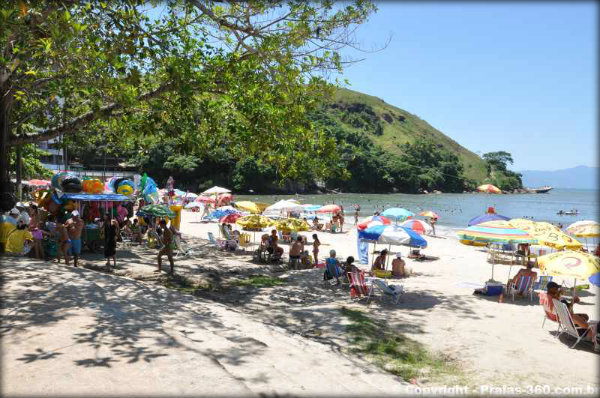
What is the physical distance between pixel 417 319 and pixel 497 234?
353 centimetres

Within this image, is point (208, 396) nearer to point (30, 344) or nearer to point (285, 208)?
point (30, 344)

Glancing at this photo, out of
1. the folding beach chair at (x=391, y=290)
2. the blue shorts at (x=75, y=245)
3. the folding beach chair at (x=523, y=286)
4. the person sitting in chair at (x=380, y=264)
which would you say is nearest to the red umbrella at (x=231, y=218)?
the person sitting in chair at (x=380, y=264)

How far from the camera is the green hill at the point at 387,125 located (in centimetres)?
15325

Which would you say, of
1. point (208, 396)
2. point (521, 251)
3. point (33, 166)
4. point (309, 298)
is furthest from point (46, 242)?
point (33, 166)

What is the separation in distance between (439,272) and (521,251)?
16.8 ft

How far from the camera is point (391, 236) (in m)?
12.3

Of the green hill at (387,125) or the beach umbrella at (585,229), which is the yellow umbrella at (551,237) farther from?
the green hill at (387,125)

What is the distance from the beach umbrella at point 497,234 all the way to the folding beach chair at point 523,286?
951mm

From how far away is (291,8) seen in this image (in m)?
10.7

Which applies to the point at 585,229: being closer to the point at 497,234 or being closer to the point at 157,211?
the point at 497,234

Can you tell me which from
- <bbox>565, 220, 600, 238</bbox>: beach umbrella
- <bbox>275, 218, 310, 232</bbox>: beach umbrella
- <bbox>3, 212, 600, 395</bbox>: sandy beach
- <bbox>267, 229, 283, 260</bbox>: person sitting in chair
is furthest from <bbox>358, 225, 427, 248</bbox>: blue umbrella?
<bbox>565, 220, 600, 238</bbox>: beach umbrella

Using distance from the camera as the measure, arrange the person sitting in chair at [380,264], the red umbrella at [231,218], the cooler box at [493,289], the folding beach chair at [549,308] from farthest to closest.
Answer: the red umbrella at [231,218]
the person sitting in chair at [380,264]
the cooler box at [493,289]
the folding beach chair at [549,308]

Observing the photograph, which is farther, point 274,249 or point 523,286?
point 274,249

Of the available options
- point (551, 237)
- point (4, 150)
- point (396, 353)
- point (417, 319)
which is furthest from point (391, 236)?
point (4, 150)
